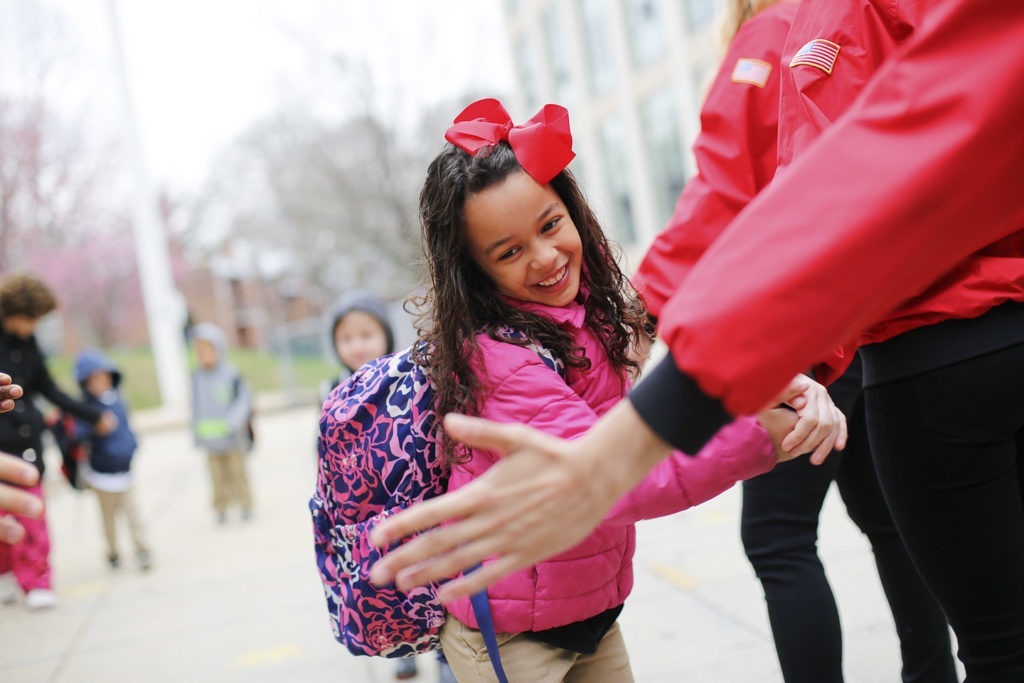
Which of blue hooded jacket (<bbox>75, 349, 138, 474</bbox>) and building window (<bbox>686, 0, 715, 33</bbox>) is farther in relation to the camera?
building window (<bbox>686, 0, 715, 33</bbox>)

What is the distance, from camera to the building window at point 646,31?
18.6m

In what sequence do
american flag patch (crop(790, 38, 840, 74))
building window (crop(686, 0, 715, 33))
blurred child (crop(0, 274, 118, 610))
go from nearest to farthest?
1. american flag patch (crop(790, 38, 840, 74))
2. blurred child (crop(0, 274, 118, 610))
3. building window (crop(686, 0, 715, 33))

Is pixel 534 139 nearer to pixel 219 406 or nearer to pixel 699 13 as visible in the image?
pixel 219 406

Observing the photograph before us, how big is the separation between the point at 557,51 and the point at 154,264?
1221cm

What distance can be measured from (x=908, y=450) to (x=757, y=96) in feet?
3.24

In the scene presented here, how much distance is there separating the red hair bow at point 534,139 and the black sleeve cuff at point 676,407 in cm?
90

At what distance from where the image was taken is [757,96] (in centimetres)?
218

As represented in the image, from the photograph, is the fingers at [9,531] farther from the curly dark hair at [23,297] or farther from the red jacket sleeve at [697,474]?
the curly dark hair at [23,297]

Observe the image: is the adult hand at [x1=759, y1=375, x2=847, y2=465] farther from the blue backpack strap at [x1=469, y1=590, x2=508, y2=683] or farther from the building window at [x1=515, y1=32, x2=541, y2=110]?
the building window at [x1=515, y1=32, x2=541, y2=110]

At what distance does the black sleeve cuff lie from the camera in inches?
38.7

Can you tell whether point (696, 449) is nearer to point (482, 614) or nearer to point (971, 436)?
point (971, 436)

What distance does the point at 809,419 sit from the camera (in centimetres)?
144

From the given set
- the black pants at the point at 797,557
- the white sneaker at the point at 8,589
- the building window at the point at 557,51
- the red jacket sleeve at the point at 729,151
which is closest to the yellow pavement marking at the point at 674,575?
the black pants at the point at 797,557

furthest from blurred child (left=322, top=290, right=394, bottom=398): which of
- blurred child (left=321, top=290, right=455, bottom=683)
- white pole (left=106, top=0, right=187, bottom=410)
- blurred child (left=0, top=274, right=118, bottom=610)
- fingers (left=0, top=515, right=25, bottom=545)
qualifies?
white pole (left=106, top=0, right=187, bottom=410)
